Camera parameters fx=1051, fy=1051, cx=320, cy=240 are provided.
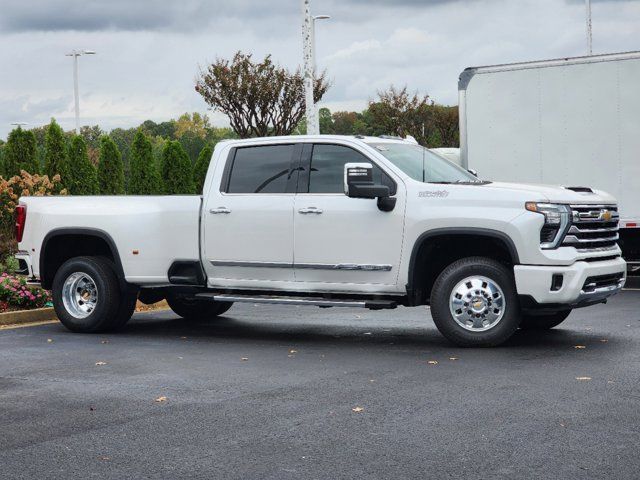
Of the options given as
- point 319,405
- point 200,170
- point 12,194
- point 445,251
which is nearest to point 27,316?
point 445,251

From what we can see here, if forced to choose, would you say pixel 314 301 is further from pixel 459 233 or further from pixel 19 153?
pixel 19 153

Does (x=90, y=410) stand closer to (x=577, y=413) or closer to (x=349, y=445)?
(x=349, y=445)

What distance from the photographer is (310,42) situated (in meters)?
23.7

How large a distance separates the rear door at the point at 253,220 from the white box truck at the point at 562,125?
697cm

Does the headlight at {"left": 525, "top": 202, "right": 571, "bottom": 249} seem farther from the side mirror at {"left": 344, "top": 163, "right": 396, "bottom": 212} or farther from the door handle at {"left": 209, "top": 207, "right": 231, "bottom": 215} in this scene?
the door handle at {"left": 209, "top": 207, "right": 231, "bottom": 215}

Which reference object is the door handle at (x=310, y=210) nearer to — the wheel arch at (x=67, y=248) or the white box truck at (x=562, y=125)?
the wheel arch at (x=67, y=248)

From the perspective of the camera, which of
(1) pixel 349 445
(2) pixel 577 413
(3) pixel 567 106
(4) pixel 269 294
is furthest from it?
(3) pixel 567 106

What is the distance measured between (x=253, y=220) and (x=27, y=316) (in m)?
4.18

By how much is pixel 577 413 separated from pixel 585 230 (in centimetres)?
339

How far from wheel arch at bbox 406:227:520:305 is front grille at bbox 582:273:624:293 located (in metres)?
0.74

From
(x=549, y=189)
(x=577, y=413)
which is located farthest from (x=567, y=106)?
(x=577, y=413)

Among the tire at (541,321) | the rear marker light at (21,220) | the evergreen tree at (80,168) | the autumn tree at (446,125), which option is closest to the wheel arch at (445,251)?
the tire at (541,321)

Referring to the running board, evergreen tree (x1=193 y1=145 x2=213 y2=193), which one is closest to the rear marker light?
the running board

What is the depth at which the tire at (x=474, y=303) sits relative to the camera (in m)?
10.2
